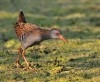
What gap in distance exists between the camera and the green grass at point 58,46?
37.3 feet

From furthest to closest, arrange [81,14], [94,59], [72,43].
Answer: [81,14] < [72,43] < [94,59]

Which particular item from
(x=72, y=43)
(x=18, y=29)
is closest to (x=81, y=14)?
(x=72, y=43)

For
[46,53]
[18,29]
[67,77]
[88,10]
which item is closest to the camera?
[67,77]

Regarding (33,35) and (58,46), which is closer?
(33,35)

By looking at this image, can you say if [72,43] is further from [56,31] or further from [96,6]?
[96,6]

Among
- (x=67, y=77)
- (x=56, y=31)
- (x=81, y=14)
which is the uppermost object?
(x=81, y=14)

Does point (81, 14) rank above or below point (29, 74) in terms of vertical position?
above

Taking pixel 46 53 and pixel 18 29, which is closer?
pixel 18 29

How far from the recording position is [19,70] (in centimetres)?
1177

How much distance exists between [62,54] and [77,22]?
349 inches

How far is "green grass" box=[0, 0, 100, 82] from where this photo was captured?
11.4m

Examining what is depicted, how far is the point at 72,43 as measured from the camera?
16656mm

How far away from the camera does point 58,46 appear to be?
639 inches

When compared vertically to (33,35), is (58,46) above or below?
below
